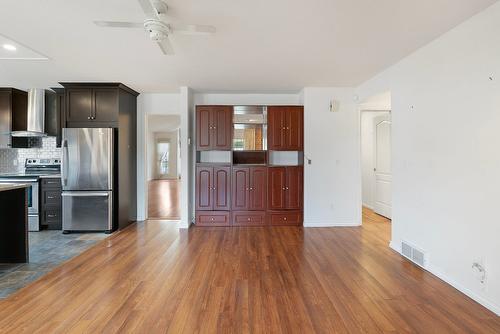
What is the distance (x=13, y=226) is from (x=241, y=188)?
321 centimetres

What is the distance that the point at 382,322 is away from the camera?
6.21 feet

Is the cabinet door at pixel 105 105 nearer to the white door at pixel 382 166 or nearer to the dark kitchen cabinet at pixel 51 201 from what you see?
the dark kitchen cabinet at pixel 51 201

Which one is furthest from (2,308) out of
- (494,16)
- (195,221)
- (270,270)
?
(494,16)

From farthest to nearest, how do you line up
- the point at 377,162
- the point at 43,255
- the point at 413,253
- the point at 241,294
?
the point at 377,162 < the point at 43,255 < the point at 413,253 < the point at 241,294

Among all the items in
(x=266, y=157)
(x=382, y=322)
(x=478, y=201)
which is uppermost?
(x=266, y=157)

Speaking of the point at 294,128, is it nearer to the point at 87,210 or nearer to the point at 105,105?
the point at 105,105

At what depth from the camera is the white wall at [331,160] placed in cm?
454

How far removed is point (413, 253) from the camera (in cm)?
302

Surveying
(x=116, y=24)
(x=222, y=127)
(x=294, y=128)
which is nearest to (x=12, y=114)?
(x=222, y=127)

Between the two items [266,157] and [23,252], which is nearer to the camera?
[23,252]

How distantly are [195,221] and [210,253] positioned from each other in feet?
4.74

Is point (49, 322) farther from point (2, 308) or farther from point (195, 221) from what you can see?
point (195, 221)

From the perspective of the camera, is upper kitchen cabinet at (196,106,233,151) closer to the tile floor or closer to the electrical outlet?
the tile floor

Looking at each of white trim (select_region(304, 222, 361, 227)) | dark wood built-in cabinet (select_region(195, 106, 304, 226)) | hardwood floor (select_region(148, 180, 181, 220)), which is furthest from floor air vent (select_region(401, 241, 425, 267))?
hardwood floor (select_region(148, 180, 181, 220))
